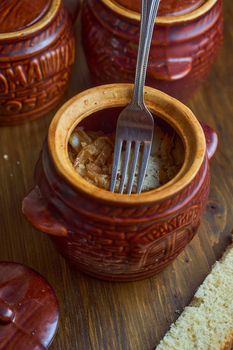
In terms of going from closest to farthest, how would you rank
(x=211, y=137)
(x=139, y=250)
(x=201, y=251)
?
(x=139, y=250) < (x=211, y=137) < (x=201, y=251)

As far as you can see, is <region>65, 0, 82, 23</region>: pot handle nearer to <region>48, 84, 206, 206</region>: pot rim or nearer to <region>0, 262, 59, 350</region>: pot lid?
<region>48, 84, 206, 206</region>: pot rim

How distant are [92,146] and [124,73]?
254 mm

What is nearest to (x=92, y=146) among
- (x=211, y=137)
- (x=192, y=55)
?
(x=211, y=137)

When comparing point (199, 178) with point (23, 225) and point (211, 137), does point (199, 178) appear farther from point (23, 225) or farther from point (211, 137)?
point (23, 225)

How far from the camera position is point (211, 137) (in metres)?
1.12

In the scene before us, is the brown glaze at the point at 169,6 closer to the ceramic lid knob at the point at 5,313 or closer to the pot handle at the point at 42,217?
the pot handle at the point at 42,217

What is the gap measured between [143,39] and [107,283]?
0.47m

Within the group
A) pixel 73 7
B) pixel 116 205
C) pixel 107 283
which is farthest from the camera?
pixel 73 7

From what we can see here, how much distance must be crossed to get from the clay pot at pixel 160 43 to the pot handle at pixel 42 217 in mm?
419

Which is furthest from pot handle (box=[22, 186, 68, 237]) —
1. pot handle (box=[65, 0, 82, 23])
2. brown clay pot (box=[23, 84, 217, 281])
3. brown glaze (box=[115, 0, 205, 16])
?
pot handle (box=[65, 0, 82, 23])

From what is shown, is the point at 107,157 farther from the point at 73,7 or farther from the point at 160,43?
the point at 73,7

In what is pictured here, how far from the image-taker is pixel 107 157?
114cm

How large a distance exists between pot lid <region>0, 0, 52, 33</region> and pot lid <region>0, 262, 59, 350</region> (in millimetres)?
495

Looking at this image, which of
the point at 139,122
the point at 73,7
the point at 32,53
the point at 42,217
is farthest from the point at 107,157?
the point at 73,7
